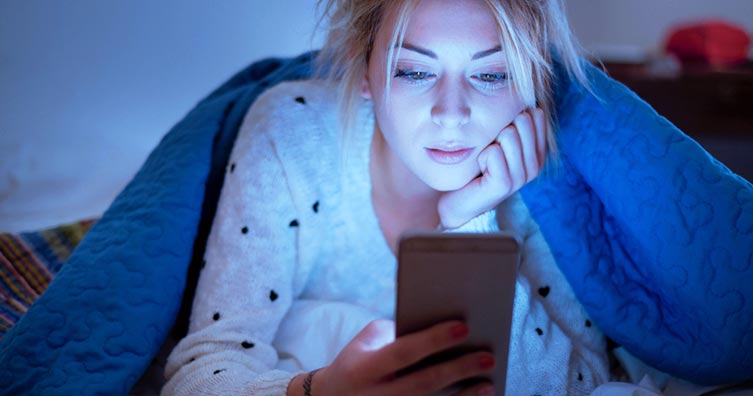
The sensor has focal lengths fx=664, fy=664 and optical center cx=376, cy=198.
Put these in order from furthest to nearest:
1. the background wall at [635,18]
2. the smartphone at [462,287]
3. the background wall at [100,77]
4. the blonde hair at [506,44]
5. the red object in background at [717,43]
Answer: the background wall at [635,18]
the red object in background at [717,43]
the background wall at [100,77]
the blonde hair at [506,44]
the smartphone at [462,287]

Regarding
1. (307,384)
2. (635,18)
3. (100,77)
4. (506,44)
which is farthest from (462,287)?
(635,18)

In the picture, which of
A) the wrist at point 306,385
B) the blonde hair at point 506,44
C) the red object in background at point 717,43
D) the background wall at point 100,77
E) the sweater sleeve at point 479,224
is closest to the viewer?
the wrist at point 306,385

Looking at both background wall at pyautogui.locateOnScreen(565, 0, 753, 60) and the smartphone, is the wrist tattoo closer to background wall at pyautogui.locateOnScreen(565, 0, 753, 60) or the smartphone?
the smartphone

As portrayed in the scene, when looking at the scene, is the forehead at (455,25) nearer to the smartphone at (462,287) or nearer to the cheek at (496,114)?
the cheek at (496,114)

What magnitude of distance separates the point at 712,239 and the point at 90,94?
1.22 metres

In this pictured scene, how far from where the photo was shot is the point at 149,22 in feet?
4.76

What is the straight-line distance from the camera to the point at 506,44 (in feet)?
2.40

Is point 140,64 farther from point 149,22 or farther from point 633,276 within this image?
point 633,276

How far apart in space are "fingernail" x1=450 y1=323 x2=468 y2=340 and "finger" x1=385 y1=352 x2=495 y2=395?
27 mm

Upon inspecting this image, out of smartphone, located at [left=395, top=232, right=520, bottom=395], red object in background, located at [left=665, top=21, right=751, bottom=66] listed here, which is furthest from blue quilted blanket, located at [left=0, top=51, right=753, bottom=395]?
→ red object in background, located at [left=665, top=21, right=751, bottom=66]

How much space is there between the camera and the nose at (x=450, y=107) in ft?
2.40

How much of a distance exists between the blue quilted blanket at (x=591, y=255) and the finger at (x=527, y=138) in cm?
6

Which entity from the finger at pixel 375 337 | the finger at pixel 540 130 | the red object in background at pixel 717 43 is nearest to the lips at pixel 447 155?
the finger at pixel 540 130

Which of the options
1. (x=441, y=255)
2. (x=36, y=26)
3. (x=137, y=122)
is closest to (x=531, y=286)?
(x=441, y=255)
